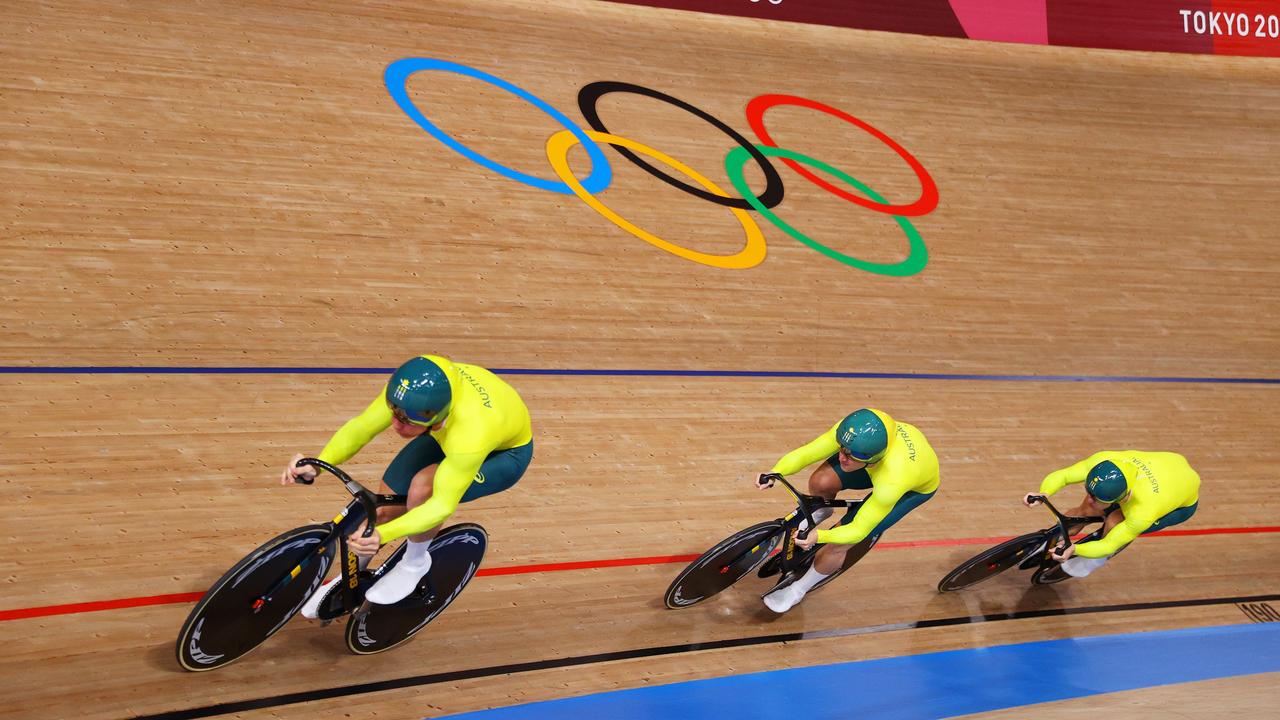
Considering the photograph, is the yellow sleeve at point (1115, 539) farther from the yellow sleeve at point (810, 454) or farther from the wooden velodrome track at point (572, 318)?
the yellow sleeve at point (810, 454)

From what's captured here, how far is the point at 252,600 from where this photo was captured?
2.99 m

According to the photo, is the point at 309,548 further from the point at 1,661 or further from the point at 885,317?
the point at 885,317

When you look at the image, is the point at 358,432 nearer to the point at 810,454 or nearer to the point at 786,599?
the point at 810,454

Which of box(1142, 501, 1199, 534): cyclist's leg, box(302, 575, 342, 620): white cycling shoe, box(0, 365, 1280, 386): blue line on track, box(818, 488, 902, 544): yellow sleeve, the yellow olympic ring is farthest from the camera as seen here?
the yellow olympic ring

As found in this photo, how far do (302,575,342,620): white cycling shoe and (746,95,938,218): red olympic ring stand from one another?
4.35m

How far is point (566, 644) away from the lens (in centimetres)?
366

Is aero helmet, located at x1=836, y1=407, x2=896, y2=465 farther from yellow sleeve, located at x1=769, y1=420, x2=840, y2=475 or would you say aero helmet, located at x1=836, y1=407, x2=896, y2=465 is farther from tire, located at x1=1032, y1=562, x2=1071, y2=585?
tire, located at x1=1032, y1=562, x2=1071, y2=585

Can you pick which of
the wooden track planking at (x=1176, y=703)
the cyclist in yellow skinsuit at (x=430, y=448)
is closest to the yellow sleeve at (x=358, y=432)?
the cyclist in yellow skinsuit at (x=430, y=448)

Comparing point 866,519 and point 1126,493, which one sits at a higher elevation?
point 866,519

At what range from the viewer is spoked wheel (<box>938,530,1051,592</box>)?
14.2ft

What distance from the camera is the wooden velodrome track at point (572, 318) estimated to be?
12.0ft

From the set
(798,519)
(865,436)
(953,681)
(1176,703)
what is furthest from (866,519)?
(1176,703)

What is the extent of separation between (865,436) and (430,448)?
4.88 feet

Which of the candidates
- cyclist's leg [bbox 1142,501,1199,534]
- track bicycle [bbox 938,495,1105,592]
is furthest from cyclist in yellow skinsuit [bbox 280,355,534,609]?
cyclist's leg [bbox 1142,501,1199,534]
